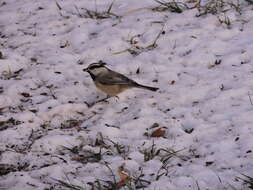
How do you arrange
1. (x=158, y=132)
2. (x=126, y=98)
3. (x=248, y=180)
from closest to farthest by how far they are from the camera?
(x=248, y=180) < (x=158, y=132) < (x=126, y=98)

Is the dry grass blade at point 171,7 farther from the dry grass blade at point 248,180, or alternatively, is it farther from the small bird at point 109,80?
the dry grass blade at point 248,180

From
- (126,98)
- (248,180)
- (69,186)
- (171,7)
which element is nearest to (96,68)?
(126,98)

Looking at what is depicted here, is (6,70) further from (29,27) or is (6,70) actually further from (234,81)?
(234,81)

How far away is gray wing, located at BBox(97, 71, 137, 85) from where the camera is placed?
19.7 feet

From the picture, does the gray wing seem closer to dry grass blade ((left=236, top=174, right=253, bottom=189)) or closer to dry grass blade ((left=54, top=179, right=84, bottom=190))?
dry grass blade ((left=54, top=179, right=84, bottom=190))

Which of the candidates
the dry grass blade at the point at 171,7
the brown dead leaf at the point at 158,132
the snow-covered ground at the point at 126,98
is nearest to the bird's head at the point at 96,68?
the snow-covered ground at the point at 126,98

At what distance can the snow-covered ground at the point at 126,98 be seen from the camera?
448 cm

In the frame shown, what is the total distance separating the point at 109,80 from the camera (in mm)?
6090

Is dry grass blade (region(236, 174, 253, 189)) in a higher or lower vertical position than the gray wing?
higher

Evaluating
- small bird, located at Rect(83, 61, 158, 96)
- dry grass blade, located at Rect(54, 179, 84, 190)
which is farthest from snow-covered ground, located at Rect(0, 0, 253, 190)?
small bird, located at Rect(83, 61, 158, 96)

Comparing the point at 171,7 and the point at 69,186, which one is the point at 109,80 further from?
the point at 69,186

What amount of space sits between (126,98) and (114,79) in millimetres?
278

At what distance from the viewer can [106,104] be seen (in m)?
5.91

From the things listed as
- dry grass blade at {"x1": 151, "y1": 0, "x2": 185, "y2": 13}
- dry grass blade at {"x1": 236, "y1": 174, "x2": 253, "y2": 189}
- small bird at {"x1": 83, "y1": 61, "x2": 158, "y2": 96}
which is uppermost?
dry grass blade at {"x1": 236, "y1": 174, "x2": 253, "y2": 189}
